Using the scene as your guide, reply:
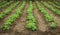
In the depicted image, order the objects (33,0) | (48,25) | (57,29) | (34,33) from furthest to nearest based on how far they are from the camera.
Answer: (33,0) < (48,25) < (57,29) < (34,33)

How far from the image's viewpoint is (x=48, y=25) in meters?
9.30

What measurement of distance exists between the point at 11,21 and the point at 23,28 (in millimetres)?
1121

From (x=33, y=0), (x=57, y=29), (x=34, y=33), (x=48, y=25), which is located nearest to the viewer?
(x=34, y=33)

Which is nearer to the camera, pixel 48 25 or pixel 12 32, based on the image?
pixel 12 32

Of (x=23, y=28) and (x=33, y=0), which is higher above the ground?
(x=23, y=28)

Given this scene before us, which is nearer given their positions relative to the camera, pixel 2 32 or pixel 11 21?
pixel 2 32

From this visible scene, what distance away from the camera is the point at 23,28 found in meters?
8.92

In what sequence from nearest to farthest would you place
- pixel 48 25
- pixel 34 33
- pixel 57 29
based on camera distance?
pixel 34 33, pixel 57 29, pixel 48 25

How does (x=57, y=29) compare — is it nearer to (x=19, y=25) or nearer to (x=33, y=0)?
(x=19, y=25)

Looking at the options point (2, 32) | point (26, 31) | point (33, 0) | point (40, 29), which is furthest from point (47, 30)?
point (33, 0)

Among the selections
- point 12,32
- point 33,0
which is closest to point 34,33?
point 12,32

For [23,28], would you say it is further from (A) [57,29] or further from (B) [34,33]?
(A) [57,29]

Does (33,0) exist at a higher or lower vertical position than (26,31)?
lower

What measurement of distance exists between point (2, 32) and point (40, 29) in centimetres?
214
